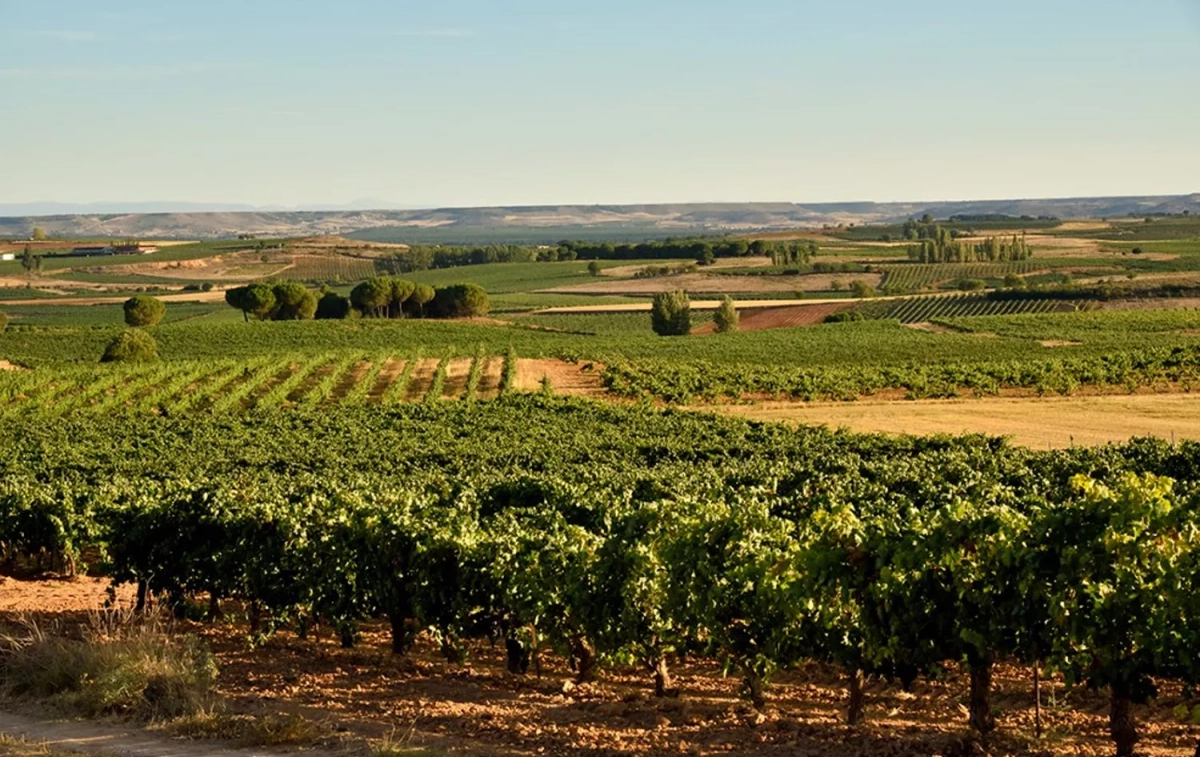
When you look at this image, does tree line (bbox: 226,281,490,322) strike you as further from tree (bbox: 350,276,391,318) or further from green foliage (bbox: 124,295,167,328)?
green foliage (bbox: 124,295,167,328)

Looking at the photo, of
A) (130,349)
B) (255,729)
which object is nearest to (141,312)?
(130,349)

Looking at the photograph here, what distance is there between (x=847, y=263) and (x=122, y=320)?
97189 millimetres

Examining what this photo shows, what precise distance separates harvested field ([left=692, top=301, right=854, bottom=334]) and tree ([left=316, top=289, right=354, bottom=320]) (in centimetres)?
3503

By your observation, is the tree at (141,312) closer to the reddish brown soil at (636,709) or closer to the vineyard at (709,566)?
the vineyard at (709,566)

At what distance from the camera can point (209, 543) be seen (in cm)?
1722

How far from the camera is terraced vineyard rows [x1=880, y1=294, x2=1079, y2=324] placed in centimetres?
10556

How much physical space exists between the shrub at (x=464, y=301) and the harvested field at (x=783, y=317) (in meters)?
22.6

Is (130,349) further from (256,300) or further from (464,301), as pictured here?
(464,301)

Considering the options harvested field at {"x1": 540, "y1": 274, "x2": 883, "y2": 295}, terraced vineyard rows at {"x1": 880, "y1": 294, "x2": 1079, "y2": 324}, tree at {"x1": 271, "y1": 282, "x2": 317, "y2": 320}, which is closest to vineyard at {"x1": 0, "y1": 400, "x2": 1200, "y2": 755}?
terraced vineyard rows at {"x1": 880, "y1": 294, "x2": 1079, "y2": 324}

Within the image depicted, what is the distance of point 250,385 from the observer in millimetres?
62531

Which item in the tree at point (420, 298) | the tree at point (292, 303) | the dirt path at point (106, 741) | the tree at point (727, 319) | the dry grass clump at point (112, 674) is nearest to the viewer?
the dirt path at point (106, 741)

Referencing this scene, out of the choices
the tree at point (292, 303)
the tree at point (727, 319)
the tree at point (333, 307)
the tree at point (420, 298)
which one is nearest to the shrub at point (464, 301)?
the tree at point (420, 298)

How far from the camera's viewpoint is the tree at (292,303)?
4633 inches

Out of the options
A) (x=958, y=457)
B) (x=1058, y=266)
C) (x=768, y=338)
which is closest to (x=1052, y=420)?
(x=958, y=457)
